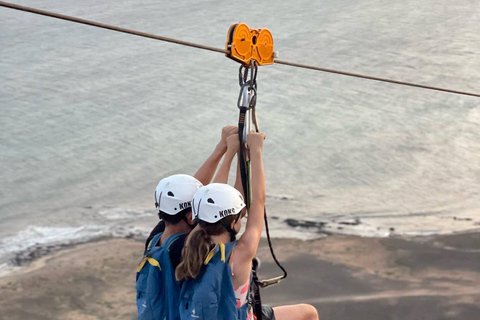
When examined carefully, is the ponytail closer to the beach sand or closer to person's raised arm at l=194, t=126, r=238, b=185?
person's raised arm at l=194, t=126, r=238, b=185

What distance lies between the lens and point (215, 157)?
10.6 feet

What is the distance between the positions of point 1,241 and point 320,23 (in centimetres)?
836

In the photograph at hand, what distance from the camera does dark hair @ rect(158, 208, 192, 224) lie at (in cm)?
282

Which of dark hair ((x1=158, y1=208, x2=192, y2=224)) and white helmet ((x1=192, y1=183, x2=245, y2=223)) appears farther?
dark hair ((x1=158, y1=208, x2=192, y2=224))

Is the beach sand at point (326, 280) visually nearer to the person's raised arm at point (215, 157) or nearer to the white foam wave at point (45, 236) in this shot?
the white foam wave at point (45, 236)

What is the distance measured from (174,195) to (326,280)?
3.42m

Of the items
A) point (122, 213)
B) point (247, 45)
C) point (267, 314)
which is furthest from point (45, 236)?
point (247, 45)

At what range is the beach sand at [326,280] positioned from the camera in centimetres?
535

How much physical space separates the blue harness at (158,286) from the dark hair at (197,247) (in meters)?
0.14

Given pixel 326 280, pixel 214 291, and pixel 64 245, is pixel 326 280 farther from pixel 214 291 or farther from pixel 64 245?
pixel 214 291

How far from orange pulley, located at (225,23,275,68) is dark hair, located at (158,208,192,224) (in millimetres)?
777

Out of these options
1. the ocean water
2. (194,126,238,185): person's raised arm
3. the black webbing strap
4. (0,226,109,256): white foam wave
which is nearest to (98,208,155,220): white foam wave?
the ocean water

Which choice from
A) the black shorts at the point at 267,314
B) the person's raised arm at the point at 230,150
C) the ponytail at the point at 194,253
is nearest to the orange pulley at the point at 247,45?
the person's raised arm at the point at 230,150

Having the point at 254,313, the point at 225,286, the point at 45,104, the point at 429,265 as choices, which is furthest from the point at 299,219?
the point at 45,104
